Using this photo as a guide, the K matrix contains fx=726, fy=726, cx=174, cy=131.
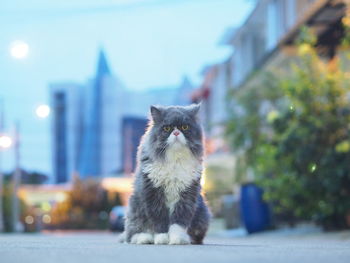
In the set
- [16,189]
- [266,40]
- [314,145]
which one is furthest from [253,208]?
[16,189]

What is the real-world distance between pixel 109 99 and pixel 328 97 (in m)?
43.4

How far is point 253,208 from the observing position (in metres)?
24.8

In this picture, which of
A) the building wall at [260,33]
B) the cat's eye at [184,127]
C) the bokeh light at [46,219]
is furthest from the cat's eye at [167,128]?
the bokeh light at [46,219]

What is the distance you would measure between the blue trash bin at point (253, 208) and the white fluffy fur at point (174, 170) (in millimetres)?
17235

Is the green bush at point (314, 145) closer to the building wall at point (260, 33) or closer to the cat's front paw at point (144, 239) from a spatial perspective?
the building wall at point (260, 33)

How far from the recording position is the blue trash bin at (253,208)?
80.8 feet

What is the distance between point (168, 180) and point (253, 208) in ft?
57.6

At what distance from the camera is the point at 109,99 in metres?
61.3

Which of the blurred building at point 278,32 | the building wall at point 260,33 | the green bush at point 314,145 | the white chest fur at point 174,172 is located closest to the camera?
the white chest fur at point 174,172

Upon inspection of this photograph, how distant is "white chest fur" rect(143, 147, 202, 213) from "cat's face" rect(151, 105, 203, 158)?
0.07m

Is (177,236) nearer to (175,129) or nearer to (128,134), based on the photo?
(175,129)

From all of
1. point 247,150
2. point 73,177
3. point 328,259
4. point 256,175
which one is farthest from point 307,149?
point 73,177

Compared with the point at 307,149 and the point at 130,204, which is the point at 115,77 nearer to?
the point at 307,149

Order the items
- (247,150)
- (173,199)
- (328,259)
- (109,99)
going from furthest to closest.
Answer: (109,99) < (247,150) < (173,199) < (328,259)
